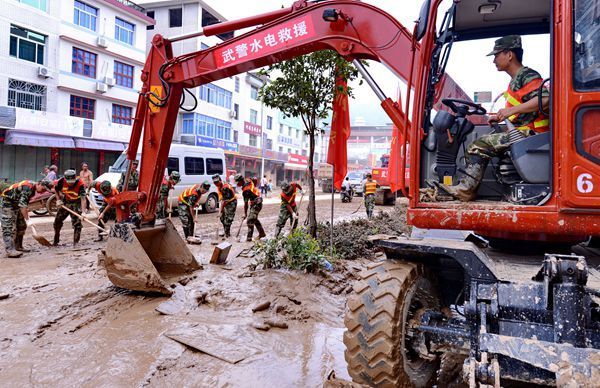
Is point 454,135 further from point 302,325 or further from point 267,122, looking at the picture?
point 267,122

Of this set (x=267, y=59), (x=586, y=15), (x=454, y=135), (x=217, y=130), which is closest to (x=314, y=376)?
(x=454, y=135)

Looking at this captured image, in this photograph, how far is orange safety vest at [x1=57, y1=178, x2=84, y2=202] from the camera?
823 centimetres

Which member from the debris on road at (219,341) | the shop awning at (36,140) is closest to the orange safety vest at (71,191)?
the debris on road at (219,341)

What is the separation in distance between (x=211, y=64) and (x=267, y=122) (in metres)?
39.4

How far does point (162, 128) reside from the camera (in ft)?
17.2

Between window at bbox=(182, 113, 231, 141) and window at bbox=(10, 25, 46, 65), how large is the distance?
424 inches

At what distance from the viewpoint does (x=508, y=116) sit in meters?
2.56

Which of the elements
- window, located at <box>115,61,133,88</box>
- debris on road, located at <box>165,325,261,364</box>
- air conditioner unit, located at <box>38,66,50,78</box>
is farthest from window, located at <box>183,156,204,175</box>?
window, located at <box>115,61,133,88</box>

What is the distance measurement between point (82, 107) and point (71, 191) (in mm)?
15493

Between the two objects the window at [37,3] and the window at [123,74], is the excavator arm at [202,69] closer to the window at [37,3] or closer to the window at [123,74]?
the window at [37,3]

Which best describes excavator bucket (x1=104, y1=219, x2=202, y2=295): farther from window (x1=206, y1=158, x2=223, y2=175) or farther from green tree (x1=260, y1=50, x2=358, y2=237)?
window (x1=206, y1=158, x2=223, y2=175)

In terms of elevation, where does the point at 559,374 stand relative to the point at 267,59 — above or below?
below

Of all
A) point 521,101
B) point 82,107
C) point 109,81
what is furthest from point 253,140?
point 521,101

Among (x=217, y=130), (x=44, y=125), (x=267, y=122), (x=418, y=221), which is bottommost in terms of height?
(x=418, y=221)
